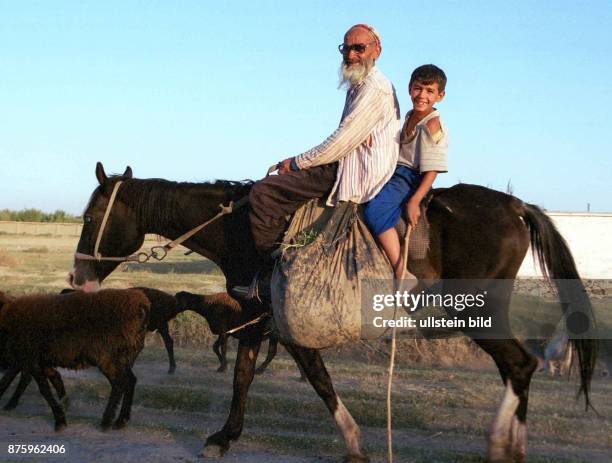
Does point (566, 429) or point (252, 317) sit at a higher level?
point (252, 317)

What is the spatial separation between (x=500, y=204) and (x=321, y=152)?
152cm

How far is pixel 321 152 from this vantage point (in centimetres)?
591

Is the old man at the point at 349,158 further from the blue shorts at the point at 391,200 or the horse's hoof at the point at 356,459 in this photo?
the horse's hoof at the point at 356,459

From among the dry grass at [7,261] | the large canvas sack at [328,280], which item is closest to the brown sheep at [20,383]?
the large canvas sack at [328,280]

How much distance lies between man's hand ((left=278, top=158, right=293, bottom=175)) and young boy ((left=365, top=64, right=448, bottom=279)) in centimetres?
77

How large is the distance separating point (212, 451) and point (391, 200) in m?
2.80

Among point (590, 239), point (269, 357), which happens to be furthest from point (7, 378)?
point (590, 239)

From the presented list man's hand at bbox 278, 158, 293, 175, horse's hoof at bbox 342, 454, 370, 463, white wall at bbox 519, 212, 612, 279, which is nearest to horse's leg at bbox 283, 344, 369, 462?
horse's hoof at bbox 342, 454, 370, 463

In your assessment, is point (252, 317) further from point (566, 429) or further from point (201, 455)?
point (566, 429)

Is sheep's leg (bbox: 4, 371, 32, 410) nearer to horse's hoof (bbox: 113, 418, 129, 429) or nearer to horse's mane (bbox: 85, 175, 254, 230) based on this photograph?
horse's hoof (bbox: 113, 418, 129, 429)

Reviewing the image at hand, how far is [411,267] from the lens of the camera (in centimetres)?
578

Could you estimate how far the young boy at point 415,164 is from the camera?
573cm

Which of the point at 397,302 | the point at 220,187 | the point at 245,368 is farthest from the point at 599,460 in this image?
the point at 220,187

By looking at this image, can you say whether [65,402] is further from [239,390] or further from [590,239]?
[590,239]
